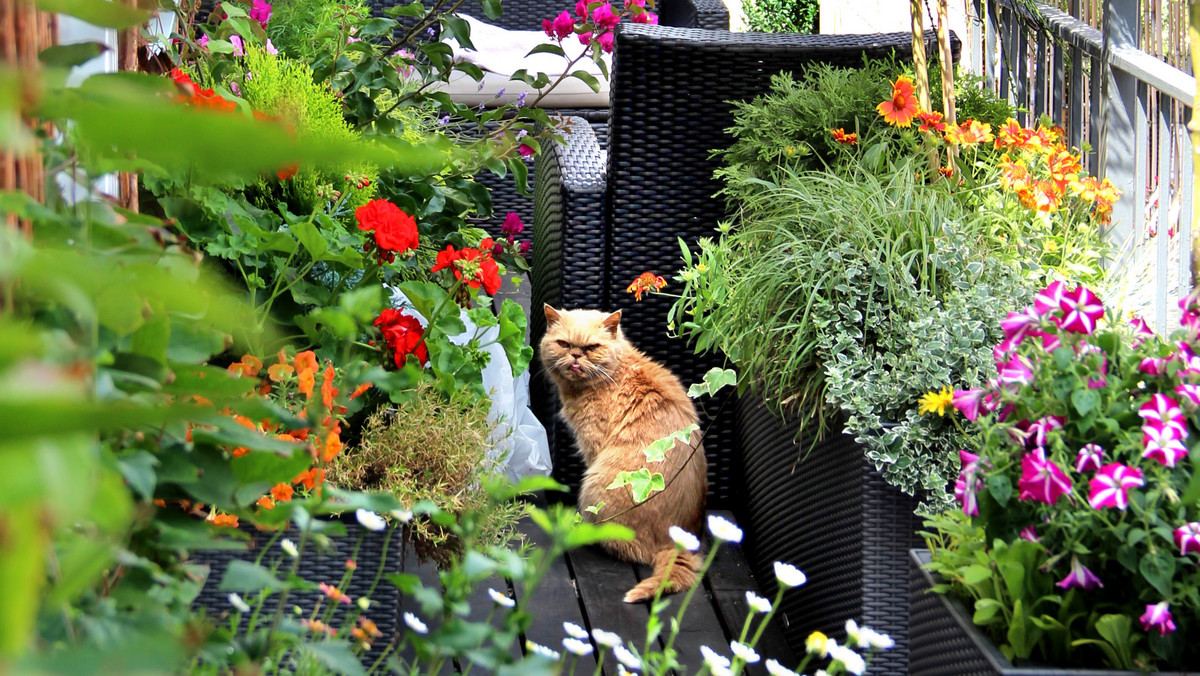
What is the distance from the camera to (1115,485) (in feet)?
3.54

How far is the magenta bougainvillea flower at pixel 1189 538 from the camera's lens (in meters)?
1.05

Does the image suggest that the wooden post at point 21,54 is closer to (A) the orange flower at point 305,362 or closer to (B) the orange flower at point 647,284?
(A) the orange flower at point 305,362

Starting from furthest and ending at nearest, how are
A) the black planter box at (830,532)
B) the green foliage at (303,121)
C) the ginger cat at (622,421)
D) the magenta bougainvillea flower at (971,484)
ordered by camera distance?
1. the ginger cat at (622,421)
2. the green foliage at (303,121)
3. the black planter box at (830,532)
4. the magenta bougainvillea flower at (971,484)

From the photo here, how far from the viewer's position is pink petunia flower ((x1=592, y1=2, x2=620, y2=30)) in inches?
97.1

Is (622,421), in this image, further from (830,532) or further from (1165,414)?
(1165,414)

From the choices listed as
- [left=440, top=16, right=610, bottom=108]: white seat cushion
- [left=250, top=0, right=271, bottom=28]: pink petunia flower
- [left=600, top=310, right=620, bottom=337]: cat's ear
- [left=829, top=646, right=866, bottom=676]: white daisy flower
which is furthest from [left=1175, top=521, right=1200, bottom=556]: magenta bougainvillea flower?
[left=440, top=16, right=610, bottom=108]: white seat cushion

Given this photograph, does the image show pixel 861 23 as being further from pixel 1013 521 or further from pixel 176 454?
pixel 176 454

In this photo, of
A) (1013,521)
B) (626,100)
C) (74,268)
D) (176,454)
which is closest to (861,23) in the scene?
(626,100)

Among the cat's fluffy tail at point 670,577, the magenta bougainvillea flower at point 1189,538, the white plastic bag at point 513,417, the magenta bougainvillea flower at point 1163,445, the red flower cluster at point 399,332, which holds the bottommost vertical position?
the cat's fluffy tail at point 670,577

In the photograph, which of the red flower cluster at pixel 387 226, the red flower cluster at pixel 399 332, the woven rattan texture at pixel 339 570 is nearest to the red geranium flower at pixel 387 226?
the red flower cluster at pixel 387 226

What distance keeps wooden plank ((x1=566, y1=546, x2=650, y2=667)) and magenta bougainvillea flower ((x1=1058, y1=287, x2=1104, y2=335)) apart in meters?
1.15

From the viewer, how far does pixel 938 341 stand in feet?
5.69

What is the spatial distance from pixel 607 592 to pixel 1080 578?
135 cm

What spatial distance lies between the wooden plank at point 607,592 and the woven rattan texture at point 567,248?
0.36 metres
